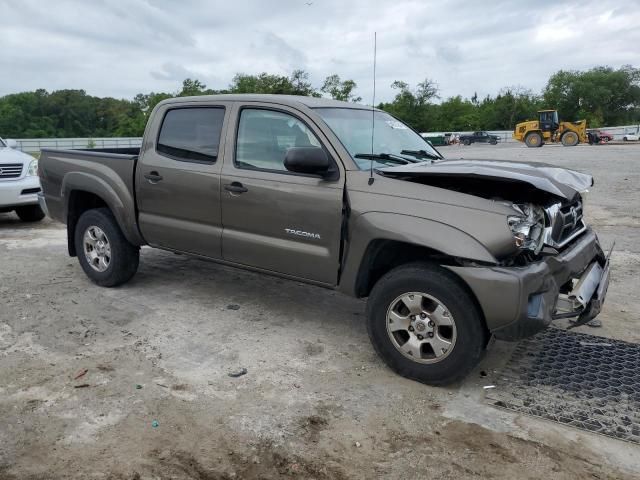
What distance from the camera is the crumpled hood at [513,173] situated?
3.17m

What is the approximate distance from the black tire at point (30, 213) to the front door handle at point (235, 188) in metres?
6.27

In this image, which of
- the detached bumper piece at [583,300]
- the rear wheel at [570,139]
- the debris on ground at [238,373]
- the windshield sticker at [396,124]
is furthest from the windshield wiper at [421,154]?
the rear wheel at [570,139]

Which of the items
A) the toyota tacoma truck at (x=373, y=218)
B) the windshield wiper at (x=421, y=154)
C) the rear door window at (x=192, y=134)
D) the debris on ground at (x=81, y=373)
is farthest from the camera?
the rear door window at (x=192, y=134)

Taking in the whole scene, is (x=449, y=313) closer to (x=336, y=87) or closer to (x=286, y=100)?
(x=286, y=100)

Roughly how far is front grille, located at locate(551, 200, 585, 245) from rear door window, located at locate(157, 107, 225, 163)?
103 inches

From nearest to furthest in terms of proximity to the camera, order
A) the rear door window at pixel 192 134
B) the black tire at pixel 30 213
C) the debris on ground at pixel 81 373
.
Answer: the debris on ground at pixel 81 373
the rear door window at pixel 192 134
the black tire at pixel 30 213

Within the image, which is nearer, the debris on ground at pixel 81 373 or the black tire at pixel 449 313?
the black tire at pixel 449 313

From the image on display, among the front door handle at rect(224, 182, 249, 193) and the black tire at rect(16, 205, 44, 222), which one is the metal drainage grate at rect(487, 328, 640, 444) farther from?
the black tire at rect(16, 205, 44, 222)

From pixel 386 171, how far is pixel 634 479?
7.14ft

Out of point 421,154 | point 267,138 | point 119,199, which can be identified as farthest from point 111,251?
point 421,154

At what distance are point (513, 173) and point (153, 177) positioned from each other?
3.04m

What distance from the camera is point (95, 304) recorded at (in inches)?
195

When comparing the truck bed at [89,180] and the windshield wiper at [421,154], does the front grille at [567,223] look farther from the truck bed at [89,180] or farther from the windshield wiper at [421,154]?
the truck bed at [89,180]

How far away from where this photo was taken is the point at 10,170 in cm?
862
